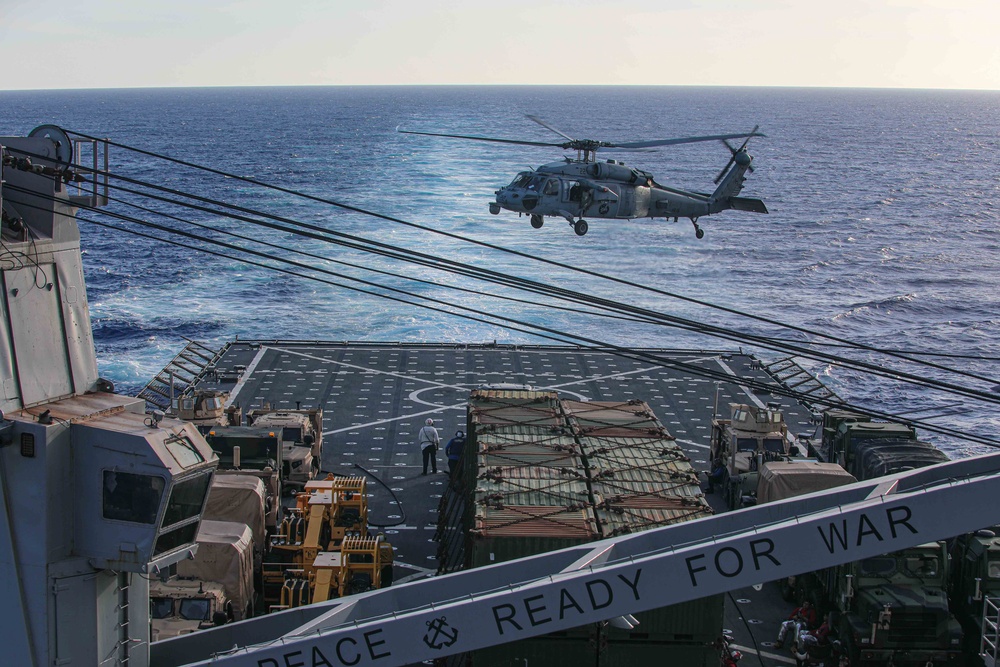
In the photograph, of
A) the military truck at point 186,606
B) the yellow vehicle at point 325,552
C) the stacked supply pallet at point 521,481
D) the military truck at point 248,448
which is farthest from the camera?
the military truck at point 248,448

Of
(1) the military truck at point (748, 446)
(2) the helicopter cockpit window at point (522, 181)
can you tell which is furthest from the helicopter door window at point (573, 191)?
(1) the military truck at point (748, 446)

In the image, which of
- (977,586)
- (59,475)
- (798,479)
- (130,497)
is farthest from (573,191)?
(59,475)

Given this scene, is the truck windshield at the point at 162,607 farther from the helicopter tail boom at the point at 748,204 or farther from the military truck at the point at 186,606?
the helicopter tail boom at the point at 748,204

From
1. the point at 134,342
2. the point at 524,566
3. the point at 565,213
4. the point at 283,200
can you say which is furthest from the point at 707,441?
the point at 283,200

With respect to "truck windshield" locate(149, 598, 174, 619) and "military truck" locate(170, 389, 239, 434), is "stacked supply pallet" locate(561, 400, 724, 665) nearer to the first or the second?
"truck windshield" locate(149, 598, 174, 619)

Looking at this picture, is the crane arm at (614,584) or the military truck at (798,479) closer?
the crane arm at (614,584)

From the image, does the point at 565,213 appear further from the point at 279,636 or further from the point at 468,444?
the point at 279,636

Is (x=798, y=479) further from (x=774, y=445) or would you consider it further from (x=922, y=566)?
(x=774, y=445)
